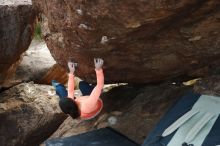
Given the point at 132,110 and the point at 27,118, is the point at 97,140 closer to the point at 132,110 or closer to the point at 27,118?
the point at 132,110

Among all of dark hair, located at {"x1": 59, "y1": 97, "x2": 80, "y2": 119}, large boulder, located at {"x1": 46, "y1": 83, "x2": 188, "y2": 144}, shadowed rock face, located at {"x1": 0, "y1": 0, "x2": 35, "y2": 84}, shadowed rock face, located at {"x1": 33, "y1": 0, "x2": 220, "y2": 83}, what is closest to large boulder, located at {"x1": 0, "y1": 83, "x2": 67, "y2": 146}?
shadowed rock face, located at {"x1": 0, "y1": 0, "x2": 35, "y2": 84}

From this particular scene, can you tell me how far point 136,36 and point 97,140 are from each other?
4.31 ft

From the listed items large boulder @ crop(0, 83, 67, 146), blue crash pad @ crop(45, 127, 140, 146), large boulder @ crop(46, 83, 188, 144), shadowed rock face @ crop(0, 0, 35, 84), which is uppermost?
shadowed rock face @ crop(0, 0, 35, 84)

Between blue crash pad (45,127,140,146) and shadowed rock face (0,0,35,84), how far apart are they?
1.98 meters

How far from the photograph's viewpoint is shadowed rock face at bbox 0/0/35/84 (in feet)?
19.7

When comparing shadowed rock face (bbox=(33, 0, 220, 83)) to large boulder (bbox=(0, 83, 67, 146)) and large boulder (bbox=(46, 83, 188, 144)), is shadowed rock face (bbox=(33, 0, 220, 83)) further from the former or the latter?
large boulder (bbox=(0, 83, 67, 146))

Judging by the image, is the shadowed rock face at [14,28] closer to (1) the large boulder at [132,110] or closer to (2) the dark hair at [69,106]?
(1) the large boulder at [132,110]

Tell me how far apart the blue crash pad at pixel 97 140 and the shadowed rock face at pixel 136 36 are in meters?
0.63

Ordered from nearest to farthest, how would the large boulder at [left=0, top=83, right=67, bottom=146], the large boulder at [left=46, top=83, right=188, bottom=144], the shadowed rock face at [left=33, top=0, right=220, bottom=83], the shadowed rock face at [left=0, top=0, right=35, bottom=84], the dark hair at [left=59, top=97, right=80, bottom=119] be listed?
1. the shadowed rock face at [left=33, top=0, right=220, bottom=83]
2. the dark hair at [left=59, top=97, right=80, bottom=119]
3. the large boulder at [left=46, top=83, right=188, bottom=144]
4. the shadowed rock face at [left=0, top=0, right=35, bottom=84]
5. the large boulder at [left=0, top=83, right=67, bottom=146]

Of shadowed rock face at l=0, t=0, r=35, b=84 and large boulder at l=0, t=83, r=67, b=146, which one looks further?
large boulder at l=0, t=83, r=67, b=146

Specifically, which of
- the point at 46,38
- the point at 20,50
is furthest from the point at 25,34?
the point at 46,38

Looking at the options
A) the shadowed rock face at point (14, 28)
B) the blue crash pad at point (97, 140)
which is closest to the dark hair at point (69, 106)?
the blue crash pad at point (97, 140)

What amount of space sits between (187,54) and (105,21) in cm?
105

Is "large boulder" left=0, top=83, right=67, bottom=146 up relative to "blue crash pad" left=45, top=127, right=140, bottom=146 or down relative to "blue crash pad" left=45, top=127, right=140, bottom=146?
down
